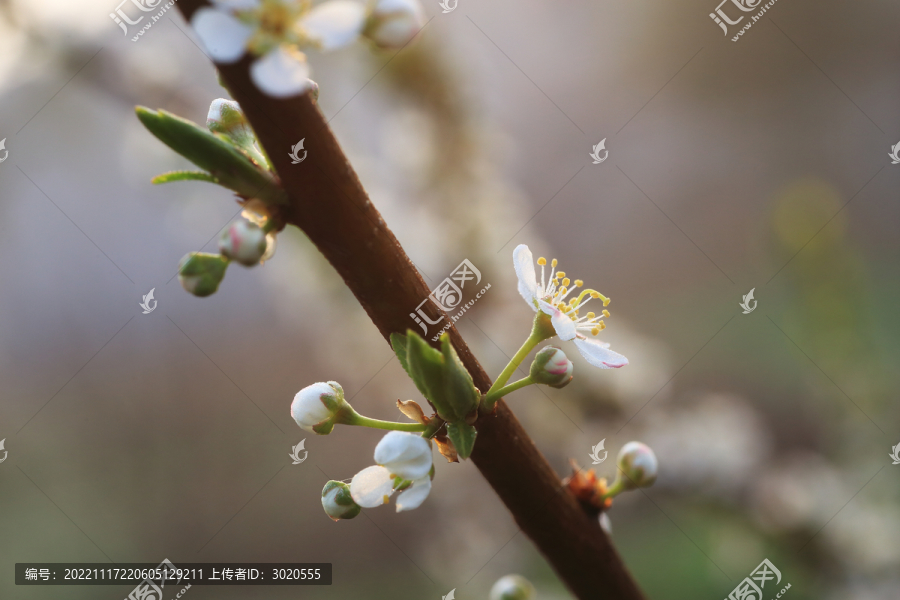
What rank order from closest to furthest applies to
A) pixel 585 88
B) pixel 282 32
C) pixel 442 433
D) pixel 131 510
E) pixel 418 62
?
pixel 282 32 → pixel 442 433 → pixel 418 62 → pixel 131 510 → pixel 585 88

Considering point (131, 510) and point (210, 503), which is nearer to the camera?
point (131, 510)

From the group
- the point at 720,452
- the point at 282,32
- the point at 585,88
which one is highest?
the point at 585,88

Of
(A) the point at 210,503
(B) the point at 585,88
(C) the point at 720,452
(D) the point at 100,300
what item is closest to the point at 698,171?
(B) the point at 585,88

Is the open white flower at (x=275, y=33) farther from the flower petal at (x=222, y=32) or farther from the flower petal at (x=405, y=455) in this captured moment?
the flower petal at (x=405, y=455)

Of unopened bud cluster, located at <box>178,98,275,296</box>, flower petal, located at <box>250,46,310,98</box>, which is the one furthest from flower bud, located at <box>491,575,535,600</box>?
flower petal, located at <box>250,46,310,98</box>

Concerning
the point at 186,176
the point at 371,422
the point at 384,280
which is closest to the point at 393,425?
the point at 371,422

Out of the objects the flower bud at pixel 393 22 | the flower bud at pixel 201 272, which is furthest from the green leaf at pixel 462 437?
the flower bud at pixel 393 22

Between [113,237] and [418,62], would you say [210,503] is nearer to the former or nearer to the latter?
[113,237]
